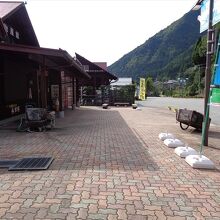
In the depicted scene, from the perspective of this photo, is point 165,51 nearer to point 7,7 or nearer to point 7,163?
point 7,7

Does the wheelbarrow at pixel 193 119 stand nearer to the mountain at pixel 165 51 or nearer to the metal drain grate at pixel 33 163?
the metal drain grate at pixel 33 163

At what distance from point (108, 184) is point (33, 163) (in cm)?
197

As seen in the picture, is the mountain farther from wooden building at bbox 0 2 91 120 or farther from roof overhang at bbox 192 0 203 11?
roof overhang at bbox 192 0 203 11

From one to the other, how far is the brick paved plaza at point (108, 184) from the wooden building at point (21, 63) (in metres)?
4.54

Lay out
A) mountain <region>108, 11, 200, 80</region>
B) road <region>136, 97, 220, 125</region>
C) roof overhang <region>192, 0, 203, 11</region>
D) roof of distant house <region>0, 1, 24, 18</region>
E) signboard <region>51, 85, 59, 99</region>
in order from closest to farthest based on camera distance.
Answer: roof overhang <region>192, 0, 203, 11</region> → roof of distant house <region>0, 1, 24, 18</region> → road <region>136, 97, 220, 125</region> → signboard <region>51, 85, 59, 99</region> → mountain <region>108, 11, 200, 80</region>

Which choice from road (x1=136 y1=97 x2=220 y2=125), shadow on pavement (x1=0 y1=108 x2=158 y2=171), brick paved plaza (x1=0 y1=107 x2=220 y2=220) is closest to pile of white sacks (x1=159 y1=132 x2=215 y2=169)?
brick paved plaza (x1=0 y1=107 x2=220 y2=220)

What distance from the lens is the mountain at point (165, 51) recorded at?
4614 inches

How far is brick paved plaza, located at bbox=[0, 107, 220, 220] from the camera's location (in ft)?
14.3

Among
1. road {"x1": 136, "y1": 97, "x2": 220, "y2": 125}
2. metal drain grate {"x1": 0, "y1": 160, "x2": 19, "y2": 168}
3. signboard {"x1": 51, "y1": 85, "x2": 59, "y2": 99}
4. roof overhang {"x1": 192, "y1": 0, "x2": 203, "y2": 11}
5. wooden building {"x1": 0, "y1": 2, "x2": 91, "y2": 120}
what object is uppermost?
roof overhang {"x1": 192, "y1": 0, "x2": 203, "y2": 11}

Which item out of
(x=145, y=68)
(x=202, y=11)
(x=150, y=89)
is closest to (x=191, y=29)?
(x=145, y=68)

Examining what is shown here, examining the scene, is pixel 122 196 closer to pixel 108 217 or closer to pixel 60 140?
pixel 108 217

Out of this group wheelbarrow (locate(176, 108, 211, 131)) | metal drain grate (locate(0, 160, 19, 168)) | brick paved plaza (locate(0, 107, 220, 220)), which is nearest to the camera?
brick paved plaza (locate(0, 107, 220, 220))

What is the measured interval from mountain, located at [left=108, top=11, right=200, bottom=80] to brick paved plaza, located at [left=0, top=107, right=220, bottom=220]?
106988 mm

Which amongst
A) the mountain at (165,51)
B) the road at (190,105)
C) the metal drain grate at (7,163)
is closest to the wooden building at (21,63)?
the metal drain grate at (7,163)
